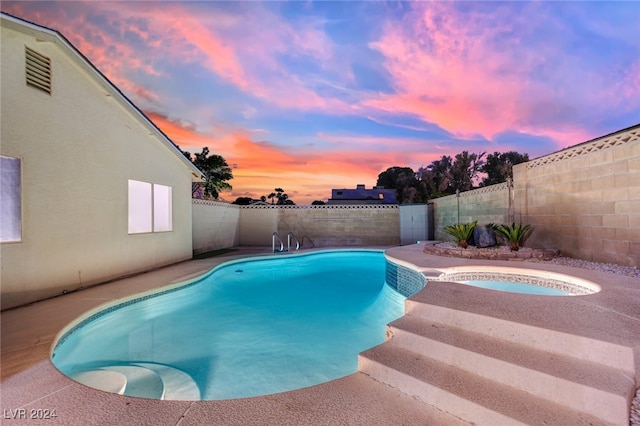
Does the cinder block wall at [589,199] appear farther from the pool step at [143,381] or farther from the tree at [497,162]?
the tree at [497,162]

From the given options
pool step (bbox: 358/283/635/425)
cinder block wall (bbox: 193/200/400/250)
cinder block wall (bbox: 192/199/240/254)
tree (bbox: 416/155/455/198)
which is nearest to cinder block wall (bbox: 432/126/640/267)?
pool step (bbox: 358/283/635/425)

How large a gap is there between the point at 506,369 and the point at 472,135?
15.1 m

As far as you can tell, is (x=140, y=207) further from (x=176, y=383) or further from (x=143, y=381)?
(x=176, y=383)

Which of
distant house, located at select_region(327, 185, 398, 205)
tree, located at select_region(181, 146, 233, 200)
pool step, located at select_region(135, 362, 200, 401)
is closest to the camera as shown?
pool step, located at select_region(135, 362, 200, 401)

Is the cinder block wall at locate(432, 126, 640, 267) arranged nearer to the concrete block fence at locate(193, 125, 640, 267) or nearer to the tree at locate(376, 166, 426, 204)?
the concrete block fence at locate(193, 125, 640, 267)

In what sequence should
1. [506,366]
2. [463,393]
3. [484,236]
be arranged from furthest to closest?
[484,236], [506,366], [463,393]

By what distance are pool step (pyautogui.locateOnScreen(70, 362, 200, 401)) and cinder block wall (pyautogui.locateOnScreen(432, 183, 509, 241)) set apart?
9.15 meters

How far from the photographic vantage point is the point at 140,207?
7348 millimetres

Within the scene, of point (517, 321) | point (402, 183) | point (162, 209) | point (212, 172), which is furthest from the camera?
point (402, 183)

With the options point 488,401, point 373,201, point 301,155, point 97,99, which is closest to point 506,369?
point 488,401

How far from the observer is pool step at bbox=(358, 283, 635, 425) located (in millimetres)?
1816

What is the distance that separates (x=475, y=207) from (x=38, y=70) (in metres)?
12.0

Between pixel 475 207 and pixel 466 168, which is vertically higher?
pixel 466 168

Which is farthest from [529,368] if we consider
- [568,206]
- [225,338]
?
[568,206]
